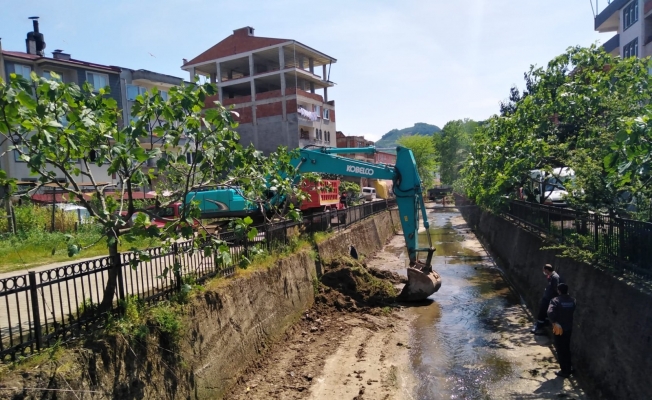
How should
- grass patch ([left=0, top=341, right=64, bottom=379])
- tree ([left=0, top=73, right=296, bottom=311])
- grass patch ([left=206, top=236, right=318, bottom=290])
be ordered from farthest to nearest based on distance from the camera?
1. grass patch ([left=206, top=236, right=318, bottom=290])
2. tree ([left=0, top=73, right=296, bottom=311])
3. grass patch ([left=0, top=341, right=64, bottom=379])

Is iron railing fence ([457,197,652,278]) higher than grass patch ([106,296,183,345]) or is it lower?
higher

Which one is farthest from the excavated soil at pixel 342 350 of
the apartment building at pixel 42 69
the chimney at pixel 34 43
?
the chimney at pixel 34 43

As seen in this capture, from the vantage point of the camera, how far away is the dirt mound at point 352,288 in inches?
498

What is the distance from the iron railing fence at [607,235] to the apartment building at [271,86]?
30950 mm

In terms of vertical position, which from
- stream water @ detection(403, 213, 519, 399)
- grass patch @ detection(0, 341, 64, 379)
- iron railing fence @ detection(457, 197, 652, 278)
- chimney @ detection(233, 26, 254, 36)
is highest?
chimney @ detection(233, 26, 254, 36)

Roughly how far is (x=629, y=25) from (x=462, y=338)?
2536 cm

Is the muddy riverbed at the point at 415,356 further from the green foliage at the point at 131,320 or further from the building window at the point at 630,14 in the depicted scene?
the building window at the point at 630,14

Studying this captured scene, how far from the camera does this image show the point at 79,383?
4.95 meters

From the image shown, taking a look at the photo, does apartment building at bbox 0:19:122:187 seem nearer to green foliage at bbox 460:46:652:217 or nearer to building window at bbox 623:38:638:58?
green foliage at bbox 460:46:652:217

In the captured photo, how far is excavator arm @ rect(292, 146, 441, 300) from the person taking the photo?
42.2ft

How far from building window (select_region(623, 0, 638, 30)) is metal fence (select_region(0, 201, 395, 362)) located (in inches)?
960

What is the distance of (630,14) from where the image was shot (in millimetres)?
26156

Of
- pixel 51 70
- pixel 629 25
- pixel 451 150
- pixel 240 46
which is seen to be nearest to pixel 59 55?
pixel 51 70

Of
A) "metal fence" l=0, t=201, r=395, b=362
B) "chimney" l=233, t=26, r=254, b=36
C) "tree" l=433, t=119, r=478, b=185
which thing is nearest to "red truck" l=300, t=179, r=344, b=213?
"metal fence" l=0, t=201, r=395, b=362
